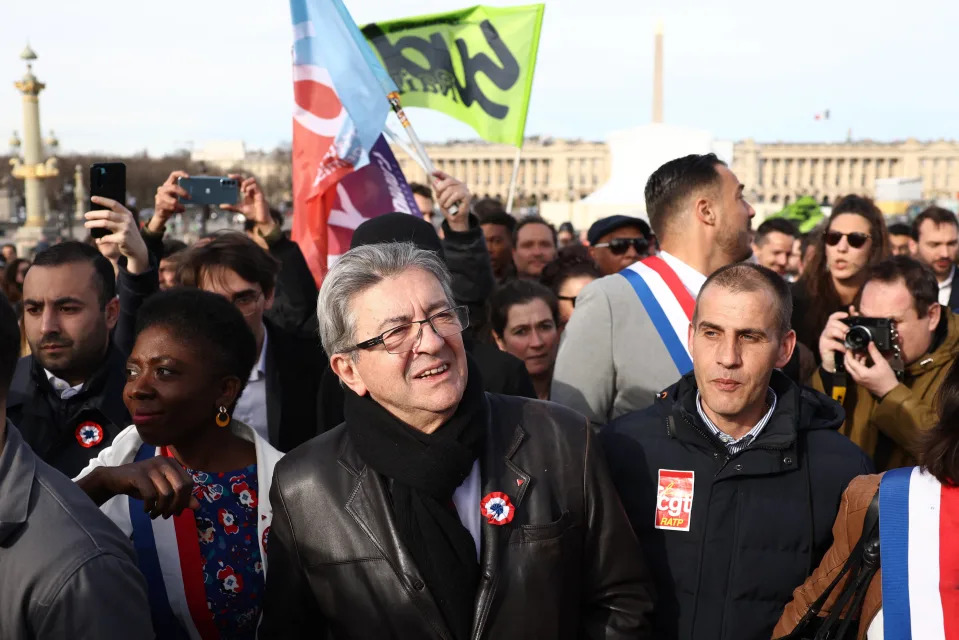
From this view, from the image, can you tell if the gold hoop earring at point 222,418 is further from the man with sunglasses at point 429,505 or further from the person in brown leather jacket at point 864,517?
the person in brown leather jacket at point 864,517

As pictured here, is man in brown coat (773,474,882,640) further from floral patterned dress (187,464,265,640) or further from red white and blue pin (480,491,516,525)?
floral patterned dress (187,464,265,640)

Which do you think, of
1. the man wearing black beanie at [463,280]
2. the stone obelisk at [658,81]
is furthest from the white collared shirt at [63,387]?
the stone obelisk at [658,81]

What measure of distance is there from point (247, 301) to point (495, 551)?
2.10m

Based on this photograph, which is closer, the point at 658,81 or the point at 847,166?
the point at 658,81

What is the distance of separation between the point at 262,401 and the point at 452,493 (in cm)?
183

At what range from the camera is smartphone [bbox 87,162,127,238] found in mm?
3838

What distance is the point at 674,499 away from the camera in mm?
2766

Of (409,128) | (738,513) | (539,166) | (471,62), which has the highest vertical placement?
(539,166)

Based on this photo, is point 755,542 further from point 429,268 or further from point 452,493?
point 429,268

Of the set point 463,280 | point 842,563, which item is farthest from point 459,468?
point 463,280

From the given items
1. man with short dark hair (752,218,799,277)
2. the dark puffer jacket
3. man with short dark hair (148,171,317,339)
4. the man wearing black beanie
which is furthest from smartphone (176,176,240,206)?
man with short dark hair (752,218,799,277)

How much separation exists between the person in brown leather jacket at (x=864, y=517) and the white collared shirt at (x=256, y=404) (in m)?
2.12

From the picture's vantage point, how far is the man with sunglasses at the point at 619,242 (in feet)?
21.6

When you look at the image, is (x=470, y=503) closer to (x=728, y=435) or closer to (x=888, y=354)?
(x=728, y=435)
